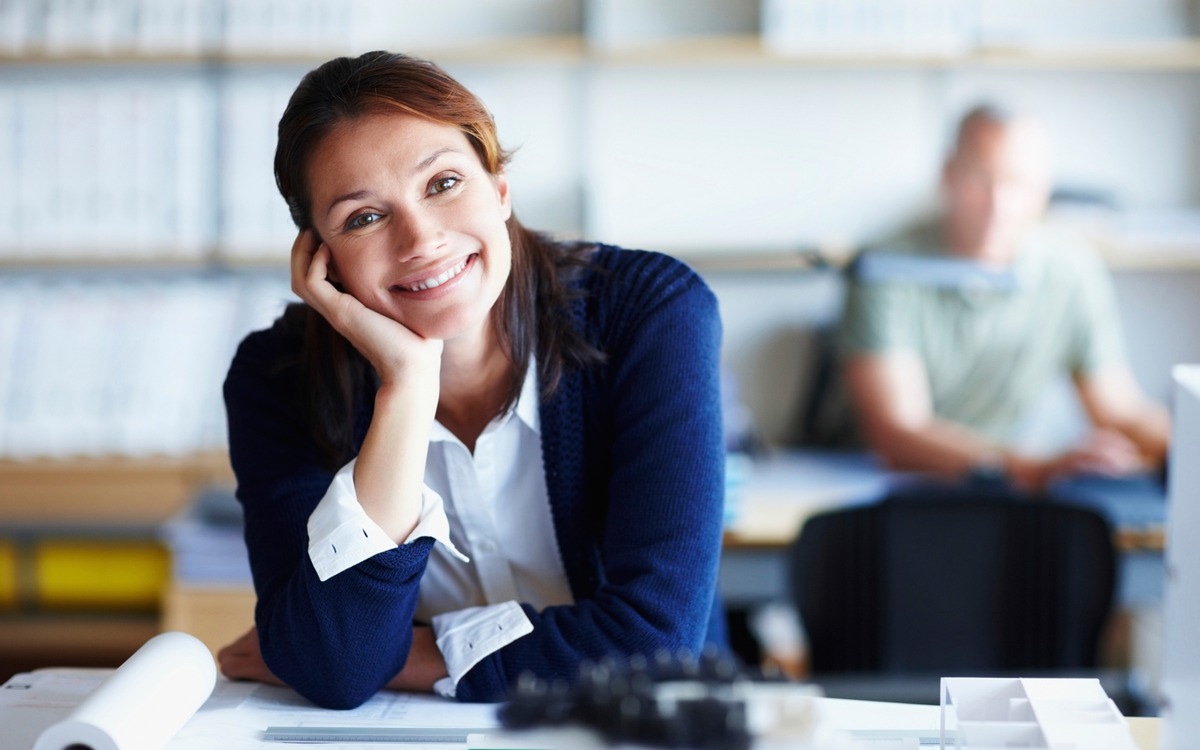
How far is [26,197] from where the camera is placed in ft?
10.1

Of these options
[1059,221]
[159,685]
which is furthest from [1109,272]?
[159,685]

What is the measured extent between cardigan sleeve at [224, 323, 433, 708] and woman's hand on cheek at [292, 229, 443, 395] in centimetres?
10

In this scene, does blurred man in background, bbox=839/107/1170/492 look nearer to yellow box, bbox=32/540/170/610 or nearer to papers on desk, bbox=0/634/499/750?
Answer: yellow box, bbox=32/540/170/610

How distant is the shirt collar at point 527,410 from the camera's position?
1.42m

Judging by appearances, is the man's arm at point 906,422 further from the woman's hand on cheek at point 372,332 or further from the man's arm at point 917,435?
the woman's hand on cheek at point 372,332

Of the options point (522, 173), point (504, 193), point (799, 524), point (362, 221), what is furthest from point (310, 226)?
point (522, 173)

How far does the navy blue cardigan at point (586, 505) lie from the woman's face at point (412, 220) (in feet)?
0.48

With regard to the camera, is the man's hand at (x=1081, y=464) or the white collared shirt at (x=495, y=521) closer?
the white collared shirt at (x=495, y=521)

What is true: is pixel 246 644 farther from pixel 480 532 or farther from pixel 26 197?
pixel 26 197

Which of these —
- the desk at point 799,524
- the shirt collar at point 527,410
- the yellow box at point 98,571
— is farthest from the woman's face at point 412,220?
the yellow box at point 98,571

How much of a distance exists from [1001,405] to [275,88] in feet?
6.18

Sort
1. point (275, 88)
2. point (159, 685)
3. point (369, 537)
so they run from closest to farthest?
point (159, 685)
point (369, 537)
point (275, 88)

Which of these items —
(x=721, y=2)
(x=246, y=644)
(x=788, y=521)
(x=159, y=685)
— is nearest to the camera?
(x=159, y=685)

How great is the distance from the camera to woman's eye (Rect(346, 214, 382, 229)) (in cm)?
131
